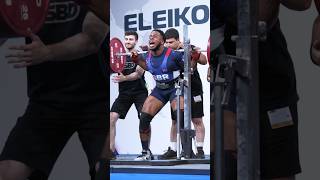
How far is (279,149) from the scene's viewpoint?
3549mm

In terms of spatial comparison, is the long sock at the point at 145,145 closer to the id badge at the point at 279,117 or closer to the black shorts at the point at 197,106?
the black shorts at the point at 197,106

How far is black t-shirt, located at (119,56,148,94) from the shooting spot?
3.93 m

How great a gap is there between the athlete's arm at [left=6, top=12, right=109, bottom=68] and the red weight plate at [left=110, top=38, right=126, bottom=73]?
138 millimetres

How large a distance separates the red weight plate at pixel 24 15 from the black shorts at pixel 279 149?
5.24 ft

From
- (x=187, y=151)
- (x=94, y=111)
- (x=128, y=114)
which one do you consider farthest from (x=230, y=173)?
(x=94, y=111)

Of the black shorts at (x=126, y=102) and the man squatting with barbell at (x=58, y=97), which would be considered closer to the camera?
the black shorts at (x=126, y=102)

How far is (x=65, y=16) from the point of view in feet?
13.9

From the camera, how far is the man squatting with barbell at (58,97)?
4.17 m

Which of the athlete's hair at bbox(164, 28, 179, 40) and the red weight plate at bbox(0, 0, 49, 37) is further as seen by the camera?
the red weight plate at bbox(0, 0, 49, 37)

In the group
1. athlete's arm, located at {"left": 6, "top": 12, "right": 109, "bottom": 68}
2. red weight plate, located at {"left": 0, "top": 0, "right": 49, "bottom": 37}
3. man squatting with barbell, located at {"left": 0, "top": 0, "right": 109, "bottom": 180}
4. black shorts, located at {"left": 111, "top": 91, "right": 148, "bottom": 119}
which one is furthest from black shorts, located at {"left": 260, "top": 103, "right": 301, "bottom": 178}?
red weight plate, located at {"left": 0, "top": 0, "right": 49, "bottom": 37}

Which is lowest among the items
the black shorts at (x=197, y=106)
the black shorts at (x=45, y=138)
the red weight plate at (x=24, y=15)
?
Answer: the black shorts at (x=45, y=138)

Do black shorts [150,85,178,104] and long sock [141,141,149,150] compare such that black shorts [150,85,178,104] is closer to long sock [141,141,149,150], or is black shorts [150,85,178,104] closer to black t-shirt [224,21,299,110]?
long sock [141,141,149,150]

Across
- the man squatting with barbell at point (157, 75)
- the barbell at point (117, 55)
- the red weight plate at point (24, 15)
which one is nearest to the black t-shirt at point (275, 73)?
the man squatting with barbell at point (157, 75)

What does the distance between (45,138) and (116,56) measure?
777 millimetres
